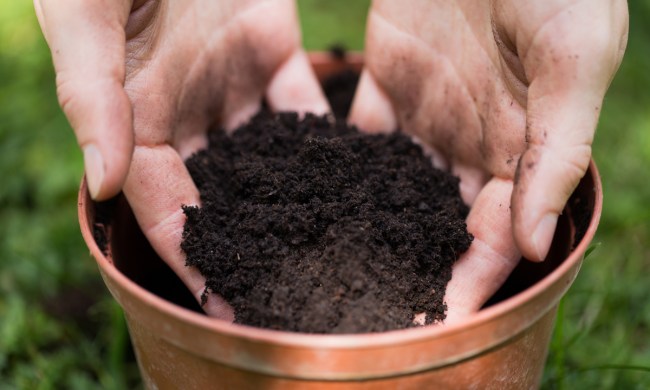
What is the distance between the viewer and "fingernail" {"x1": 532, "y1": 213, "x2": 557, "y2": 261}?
3.71 feet

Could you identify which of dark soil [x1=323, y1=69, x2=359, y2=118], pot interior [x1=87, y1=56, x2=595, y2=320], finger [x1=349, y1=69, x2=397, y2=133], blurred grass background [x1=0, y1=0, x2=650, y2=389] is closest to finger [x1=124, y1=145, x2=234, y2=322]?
pot interior [x1=87, y1=56, x2=595, y2=320]

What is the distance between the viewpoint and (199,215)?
4.49ft

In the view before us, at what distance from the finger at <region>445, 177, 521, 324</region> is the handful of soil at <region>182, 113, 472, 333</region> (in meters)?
0.03

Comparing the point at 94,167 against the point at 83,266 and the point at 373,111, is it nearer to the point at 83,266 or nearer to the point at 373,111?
the point at 373,111

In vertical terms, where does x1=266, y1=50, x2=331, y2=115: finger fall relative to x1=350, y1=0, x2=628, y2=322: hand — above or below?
below

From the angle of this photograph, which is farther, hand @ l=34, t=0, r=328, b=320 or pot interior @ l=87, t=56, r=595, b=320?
pot interior @ l=87, t=56, r=595, b=320

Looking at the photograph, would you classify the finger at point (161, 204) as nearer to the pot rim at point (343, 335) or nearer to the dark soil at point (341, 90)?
the pot rim at point (343, 335)

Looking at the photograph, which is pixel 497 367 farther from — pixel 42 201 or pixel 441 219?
pixel 42 201

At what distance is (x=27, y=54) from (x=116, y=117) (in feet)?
7.31

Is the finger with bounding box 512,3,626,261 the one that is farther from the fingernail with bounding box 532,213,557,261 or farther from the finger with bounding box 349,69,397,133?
the finger with bounding box 349,69,397,133

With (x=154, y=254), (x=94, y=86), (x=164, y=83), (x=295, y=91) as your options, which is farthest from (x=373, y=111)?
(x=94, y=86)

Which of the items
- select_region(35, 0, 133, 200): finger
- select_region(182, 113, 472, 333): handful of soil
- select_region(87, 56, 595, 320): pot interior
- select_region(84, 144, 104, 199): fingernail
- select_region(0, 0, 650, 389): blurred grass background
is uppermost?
select_region(35, 0, 133, 200): finger

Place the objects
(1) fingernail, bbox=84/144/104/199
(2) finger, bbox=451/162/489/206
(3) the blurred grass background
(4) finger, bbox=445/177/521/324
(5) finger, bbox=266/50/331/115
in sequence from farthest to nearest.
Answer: (5) finger, bbox=266/50/331/115
(3) the blurred grass background
(2) finger, bbox=451/162/489/206
(4) finger, bbox=445/177/521/324
(1) fingernail, bbox=84/144/104/199

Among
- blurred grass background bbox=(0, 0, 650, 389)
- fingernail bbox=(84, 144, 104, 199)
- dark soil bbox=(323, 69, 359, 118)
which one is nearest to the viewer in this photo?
fingernail bbox=(84, 144, 104, 199)
